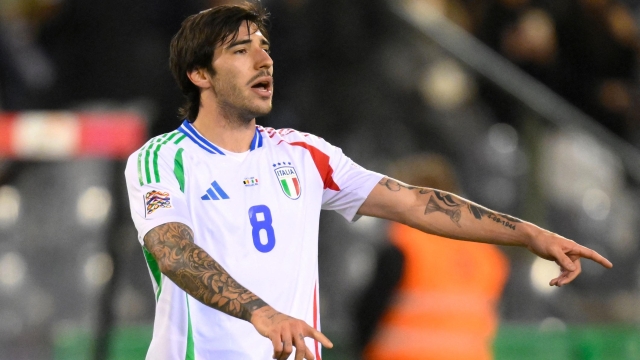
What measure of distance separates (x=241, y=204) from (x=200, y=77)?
0.55 meters

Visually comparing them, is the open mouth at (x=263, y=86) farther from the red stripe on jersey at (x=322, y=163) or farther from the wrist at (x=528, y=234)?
the wrist at (x=528, y=234)

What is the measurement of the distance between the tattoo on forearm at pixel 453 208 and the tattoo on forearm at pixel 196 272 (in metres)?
0.87

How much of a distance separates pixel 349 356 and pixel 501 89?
2.11m

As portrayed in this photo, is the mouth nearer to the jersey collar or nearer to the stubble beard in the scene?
the stubble beard

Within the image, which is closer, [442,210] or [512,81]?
[442,210]

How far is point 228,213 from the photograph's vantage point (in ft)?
9.18

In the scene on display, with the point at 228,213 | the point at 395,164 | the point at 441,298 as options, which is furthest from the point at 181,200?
the point at 395,164

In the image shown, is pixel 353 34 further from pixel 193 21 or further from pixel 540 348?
pixel 193 21

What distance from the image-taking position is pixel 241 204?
2.83 metres

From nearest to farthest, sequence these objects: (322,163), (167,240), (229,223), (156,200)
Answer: (167,240), (156,200), (229,223), (322,163)

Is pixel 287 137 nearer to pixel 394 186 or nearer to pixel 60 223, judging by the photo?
pixel 394 186

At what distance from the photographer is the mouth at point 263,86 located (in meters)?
A: 2.97

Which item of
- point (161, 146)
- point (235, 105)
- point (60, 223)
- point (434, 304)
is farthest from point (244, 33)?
point (60, 223)

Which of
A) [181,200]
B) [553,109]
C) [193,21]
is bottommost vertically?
[181,200]
